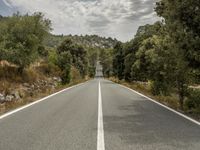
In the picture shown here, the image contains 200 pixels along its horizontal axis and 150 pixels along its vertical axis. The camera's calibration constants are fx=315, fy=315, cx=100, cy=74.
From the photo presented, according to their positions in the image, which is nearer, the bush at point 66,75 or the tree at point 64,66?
the tree at point 64,66

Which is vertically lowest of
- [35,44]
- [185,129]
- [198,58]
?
[185,129]

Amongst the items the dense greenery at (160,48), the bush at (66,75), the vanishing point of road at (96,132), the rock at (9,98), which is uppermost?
the dense greenery at (160,48)

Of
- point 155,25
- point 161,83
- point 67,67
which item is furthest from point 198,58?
point 67,67

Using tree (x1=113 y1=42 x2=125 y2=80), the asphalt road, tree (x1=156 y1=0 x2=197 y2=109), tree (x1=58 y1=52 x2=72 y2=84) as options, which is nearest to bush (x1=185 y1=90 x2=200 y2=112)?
tree (x1=156 y1=0 x2=197 y2=109)

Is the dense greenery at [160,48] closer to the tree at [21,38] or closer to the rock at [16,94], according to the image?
the tree at [21,38]

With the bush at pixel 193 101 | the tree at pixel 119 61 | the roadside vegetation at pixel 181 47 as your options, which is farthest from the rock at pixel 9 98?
the tree at pixel 119 61

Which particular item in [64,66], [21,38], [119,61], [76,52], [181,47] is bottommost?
[64,66]

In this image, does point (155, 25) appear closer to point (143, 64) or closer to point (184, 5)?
point (184, 5)

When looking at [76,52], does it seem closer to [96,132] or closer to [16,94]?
[16,94]

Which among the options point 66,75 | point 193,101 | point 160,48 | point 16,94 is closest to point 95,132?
point 193,101

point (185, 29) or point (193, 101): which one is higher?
point (185, 29)

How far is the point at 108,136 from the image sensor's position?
25.7 ft

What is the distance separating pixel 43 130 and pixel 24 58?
18.5 m

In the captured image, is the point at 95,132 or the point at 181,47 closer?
the point at 95,132
